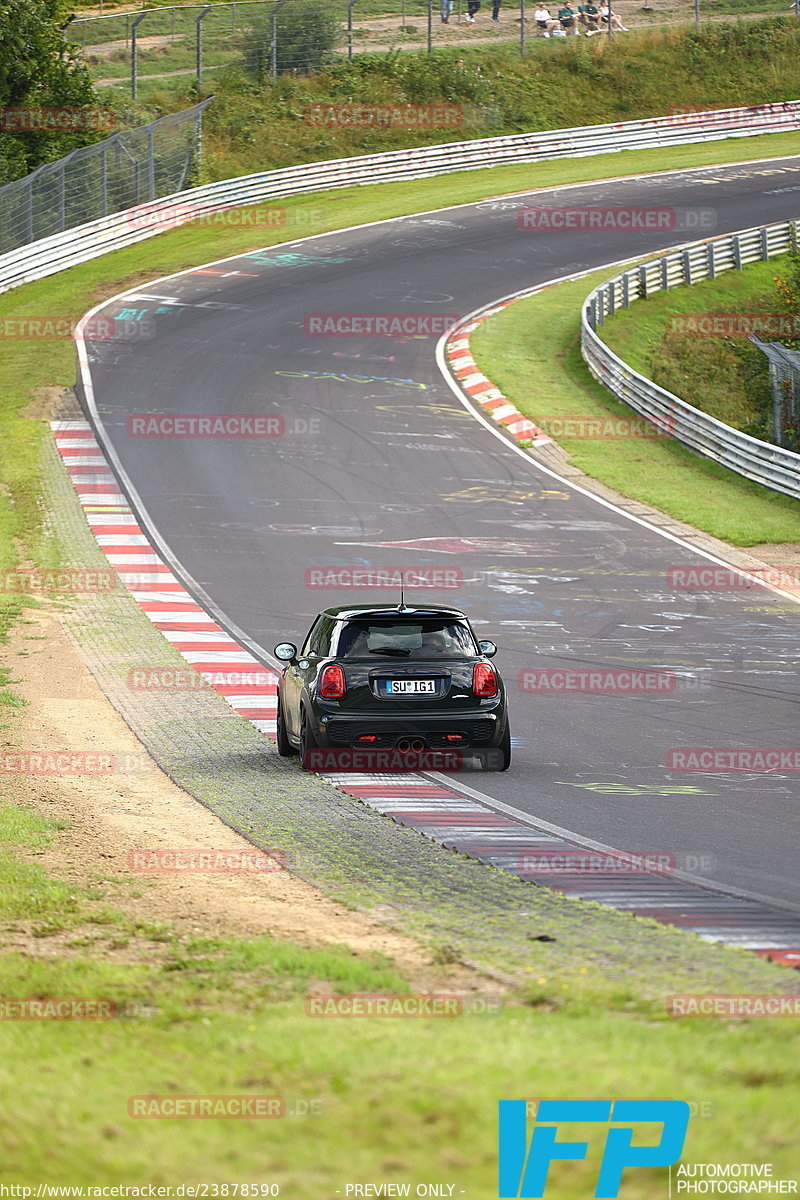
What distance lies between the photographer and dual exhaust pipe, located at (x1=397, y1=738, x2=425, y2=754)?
41.5 feet

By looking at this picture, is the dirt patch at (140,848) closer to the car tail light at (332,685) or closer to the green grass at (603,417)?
the car tail light at (332,685)

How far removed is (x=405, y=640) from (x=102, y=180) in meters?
38.5

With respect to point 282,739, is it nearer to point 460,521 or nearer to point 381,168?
point 460,521

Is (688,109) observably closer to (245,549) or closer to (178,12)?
(178,12)

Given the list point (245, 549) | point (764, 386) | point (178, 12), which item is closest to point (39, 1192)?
point (245, 549)

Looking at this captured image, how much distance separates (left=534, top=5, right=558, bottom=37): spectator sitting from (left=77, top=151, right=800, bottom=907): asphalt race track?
19944 mm

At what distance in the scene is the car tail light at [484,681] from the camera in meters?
12.7

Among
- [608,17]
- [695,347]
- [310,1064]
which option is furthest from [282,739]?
[608,17]

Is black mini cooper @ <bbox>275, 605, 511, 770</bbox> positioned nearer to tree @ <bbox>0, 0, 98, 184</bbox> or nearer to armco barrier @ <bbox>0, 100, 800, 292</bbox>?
armco barrier @ <bbox>0, 100, 800, 292</bbox>

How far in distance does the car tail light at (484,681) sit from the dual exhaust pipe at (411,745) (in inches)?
25.4

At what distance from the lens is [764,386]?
40.3 meters

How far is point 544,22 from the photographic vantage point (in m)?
69.4

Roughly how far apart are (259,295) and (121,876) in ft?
119

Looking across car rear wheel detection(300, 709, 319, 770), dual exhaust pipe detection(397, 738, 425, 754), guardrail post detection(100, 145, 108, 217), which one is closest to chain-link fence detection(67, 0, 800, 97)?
guardrail post detection(100, 145, 108, 217)
